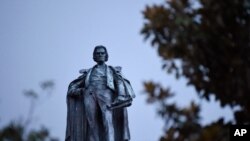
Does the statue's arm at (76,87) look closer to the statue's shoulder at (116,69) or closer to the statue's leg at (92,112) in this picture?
the statue's leg at (92,112)

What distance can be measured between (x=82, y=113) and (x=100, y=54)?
42.3 inches

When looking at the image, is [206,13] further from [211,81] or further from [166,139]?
[166,139]

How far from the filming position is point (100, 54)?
11.8 metres

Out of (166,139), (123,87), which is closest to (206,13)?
(166,139)

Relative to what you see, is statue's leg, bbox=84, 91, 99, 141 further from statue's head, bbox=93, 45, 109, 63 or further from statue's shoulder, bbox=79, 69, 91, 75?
statue's head, bbox=93, 45, 109, 63

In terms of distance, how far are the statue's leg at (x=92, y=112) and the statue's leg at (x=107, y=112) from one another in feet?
0.35

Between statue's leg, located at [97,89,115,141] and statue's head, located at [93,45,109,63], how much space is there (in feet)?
2.20

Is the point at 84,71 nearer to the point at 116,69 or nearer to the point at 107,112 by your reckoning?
the point at 116,69

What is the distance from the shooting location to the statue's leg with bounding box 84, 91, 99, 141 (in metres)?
11.2

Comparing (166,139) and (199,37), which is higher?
(199,37)

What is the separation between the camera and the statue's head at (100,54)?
38.8 ft

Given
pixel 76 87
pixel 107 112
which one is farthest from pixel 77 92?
pixel 107 112

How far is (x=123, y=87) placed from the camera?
37.8ft

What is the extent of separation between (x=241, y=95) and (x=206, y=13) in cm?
139
